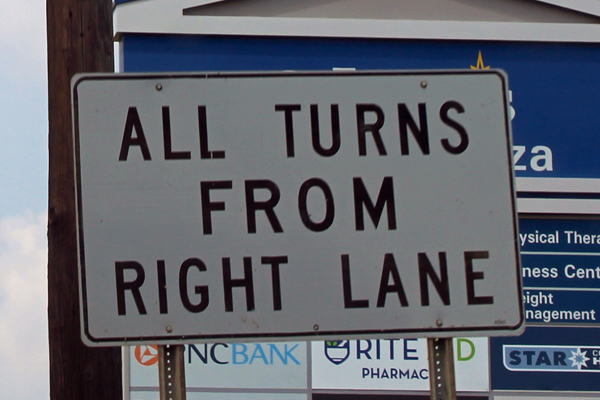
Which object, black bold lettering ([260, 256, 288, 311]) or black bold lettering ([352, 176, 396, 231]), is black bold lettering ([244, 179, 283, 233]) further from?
black bold lettering ([352, 176, 396, 231])

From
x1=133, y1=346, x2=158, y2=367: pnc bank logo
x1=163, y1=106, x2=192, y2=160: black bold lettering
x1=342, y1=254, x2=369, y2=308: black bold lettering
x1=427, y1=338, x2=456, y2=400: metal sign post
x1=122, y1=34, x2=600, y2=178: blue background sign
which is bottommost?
x1=133, y1=346, x2=158, y2=367: pnc bank logo

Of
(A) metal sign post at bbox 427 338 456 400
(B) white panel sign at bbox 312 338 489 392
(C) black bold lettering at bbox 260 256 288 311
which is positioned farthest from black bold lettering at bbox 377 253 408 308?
(B) white panel sign at bbox 312 338 489 392

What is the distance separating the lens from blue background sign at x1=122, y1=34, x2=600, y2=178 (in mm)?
6141

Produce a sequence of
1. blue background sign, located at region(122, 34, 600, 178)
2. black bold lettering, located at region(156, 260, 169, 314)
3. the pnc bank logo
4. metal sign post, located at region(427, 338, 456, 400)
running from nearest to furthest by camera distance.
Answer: black bold lettering, located at region(156, 260, 169, 314) → metal sign post, located at region(427, 338, 456, 400) → the pnc bank logo → blue background sign, located at region(122, 34, 600, 178)

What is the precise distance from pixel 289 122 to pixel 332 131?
13 cm

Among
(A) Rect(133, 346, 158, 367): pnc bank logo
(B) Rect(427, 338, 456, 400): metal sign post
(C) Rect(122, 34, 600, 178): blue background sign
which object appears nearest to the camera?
(B) Rect(427, 338, 456, 400): metal sign post

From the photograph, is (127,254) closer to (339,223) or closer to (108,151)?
(108,151)

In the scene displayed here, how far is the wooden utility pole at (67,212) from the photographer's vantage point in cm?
298

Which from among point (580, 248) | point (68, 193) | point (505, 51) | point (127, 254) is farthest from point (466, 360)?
point (127, 254)

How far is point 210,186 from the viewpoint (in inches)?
91.7

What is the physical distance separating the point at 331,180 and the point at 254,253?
31 cm

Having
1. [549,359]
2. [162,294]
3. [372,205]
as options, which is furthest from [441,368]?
[549,359]

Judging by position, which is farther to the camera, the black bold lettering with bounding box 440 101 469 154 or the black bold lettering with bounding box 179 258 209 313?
the black bold lettering with bounding box 440 101 469 154

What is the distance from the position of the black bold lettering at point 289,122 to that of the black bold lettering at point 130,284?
551mm
